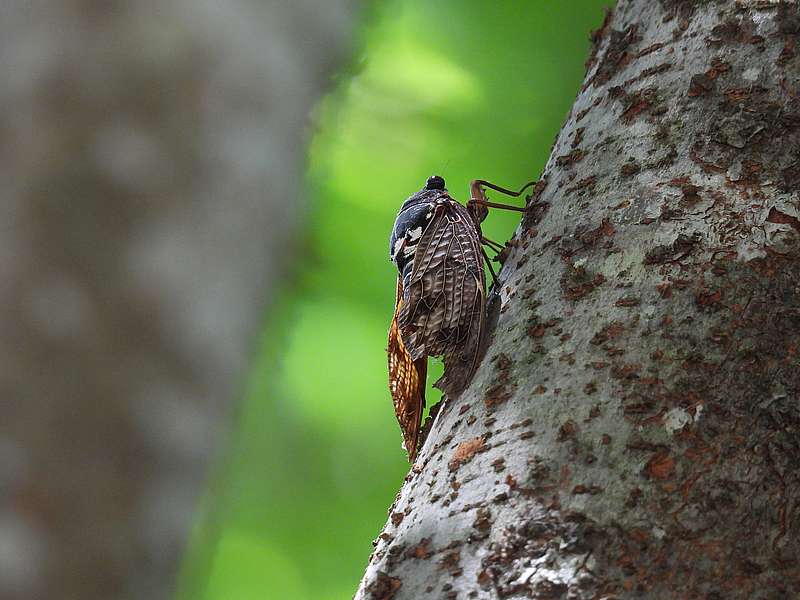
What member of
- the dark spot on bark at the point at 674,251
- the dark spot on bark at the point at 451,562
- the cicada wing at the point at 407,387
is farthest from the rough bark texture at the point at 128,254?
the cicada wing at the point at 407,387

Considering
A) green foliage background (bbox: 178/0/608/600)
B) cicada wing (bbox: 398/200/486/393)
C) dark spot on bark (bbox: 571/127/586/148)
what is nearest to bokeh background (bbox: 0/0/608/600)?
cicada wing (bbox: 398/200/486/393)

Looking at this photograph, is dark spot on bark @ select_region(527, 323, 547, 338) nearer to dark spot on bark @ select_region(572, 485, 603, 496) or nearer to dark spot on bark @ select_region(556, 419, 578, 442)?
dark spot on bark @ select_region(556, 419, 578, 442)

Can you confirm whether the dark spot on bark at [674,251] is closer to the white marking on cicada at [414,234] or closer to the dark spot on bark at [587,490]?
the dark spot on bark at [587,490]

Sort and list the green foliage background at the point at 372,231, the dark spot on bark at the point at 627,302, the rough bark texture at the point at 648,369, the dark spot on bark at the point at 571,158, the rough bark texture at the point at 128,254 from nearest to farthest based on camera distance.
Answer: the rough bark texture at the point at 128,254 → the rough bark texture at the point at 648,369 → the dark spot on bark at the point at 627,302 → the dark spot on bark at the point at 571,158 → the green foliage background at the point at 372,231

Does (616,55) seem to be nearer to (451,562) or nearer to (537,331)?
(537,331)

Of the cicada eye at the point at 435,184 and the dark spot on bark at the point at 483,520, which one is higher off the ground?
the cicada eye at the point at 435,184

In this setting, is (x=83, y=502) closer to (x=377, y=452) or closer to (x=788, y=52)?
(x=788, y=52)

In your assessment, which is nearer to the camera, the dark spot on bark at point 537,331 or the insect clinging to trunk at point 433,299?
the dark spot on bark at point 537,331

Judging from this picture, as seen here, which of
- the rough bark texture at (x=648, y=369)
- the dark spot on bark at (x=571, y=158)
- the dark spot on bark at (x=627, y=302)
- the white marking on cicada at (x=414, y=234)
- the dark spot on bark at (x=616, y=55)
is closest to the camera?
the rough bark texture at (x=648, y=369)

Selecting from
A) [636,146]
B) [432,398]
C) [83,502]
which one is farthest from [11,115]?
[432,398]
